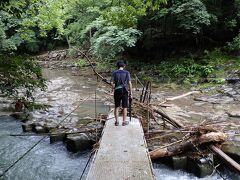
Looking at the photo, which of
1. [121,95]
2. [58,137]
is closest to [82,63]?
[58,137]

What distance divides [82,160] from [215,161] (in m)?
3.29

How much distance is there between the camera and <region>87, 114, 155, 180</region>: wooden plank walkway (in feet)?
15.1

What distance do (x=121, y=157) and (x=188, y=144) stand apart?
2354mm

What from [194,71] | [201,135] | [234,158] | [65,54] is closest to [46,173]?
[201,135]

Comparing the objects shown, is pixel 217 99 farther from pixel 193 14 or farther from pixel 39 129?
pixel 39 129

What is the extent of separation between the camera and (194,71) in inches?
657

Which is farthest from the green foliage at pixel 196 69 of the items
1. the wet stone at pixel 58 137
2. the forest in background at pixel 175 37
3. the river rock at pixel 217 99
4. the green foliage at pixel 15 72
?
the green foliage at pixel 15 72

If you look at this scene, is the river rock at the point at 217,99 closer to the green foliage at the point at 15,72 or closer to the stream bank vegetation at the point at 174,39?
the stream bank vegetation at the point at 174,39

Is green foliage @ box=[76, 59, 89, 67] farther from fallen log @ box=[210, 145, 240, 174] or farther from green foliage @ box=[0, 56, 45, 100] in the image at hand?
fallen log @ box=[210, 145, 240, 174]

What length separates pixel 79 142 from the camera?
7.99 metres

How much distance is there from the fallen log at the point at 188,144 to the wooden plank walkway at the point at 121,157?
77 cm

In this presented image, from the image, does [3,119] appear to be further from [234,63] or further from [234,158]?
[234,63]

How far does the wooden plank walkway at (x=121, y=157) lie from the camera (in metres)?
4.61

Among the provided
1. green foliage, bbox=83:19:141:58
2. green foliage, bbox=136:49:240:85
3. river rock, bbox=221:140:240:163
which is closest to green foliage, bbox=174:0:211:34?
green foliage, bbox=136:49:240:85
